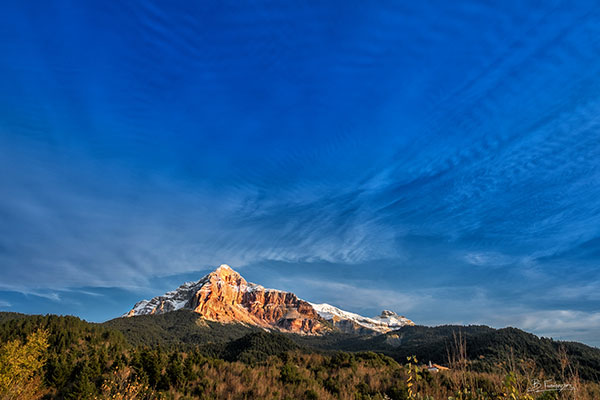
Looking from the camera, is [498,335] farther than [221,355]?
Yes

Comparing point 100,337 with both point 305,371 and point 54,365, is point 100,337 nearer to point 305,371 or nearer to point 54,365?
point 54,365

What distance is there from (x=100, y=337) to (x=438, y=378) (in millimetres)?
42851

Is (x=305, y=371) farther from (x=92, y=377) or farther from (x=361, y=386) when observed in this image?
(x=92, y=377)

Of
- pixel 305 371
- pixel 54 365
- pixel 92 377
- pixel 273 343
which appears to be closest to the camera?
pixel 92 377

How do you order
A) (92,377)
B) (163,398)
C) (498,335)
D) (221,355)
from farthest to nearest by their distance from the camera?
(498,335) < (221,355) < (92,377) < (163,398)

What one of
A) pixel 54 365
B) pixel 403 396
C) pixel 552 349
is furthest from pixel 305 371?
pixel 552 349

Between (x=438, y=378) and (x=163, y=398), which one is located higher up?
(x=438, y=378)

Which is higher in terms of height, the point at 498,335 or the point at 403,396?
the point at 498,335

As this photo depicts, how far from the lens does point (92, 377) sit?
1875 centimetres

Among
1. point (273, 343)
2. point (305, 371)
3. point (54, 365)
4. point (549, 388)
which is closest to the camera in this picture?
point (549, 388)

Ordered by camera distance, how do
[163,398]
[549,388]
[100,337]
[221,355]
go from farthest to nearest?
[221,355]
[100,337]
[163,398]
[549,388]

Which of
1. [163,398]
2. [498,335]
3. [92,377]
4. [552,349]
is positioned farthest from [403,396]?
[498,335]

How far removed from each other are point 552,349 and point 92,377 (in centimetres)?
10192

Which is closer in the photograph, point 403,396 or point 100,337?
point 403,396
